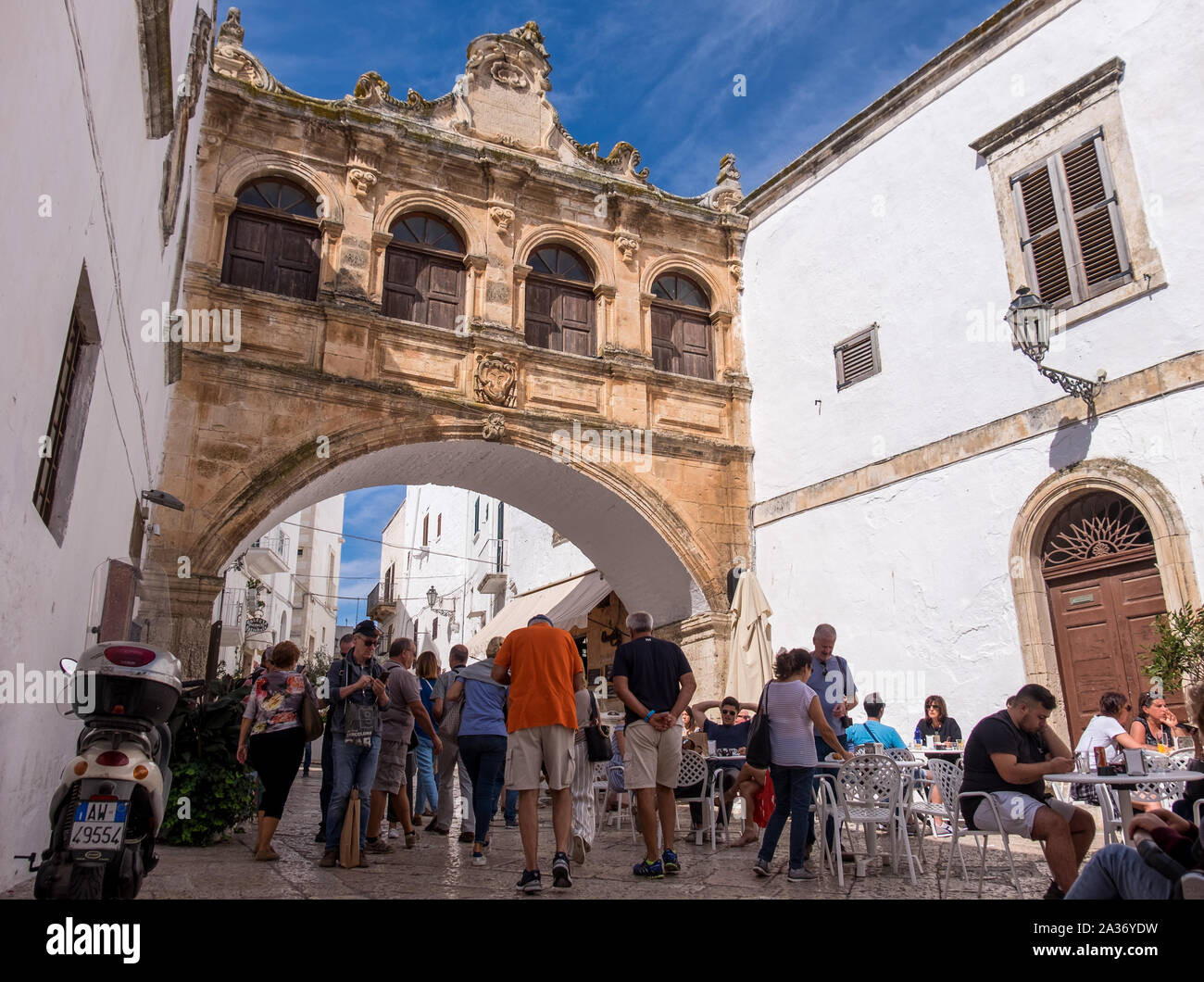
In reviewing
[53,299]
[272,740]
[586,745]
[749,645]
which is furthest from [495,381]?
[53,299]

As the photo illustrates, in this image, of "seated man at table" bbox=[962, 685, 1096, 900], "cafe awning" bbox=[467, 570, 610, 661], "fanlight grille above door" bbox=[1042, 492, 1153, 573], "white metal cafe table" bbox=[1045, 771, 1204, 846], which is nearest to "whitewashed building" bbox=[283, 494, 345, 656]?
"cafe awning" bbox=[467, 570, 610, 661]

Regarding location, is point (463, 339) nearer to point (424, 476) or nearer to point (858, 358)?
point (424, 476)

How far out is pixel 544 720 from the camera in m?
4.72

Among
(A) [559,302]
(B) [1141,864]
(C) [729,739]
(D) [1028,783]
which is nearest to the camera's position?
(B) [1141,864]

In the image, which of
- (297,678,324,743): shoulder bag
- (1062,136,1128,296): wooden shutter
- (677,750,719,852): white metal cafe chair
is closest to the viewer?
(297,678,324,743): shoulder bag

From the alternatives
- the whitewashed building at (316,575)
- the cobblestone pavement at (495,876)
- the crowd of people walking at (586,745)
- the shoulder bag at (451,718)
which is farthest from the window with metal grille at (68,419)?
the whitewashed building at (316,575)

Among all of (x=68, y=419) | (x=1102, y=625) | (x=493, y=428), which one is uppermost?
(x=493, y=428)

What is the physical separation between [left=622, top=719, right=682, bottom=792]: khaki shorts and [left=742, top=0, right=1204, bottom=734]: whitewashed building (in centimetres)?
498

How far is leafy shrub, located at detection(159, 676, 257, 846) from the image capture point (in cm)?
582

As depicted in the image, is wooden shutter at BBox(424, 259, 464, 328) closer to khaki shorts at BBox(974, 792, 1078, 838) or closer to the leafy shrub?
the leafy shrub

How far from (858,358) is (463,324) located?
512cm

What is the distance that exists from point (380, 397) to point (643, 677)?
656 cm

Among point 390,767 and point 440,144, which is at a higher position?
point 440,144

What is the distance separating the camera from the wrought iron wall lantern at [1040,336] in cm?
849
